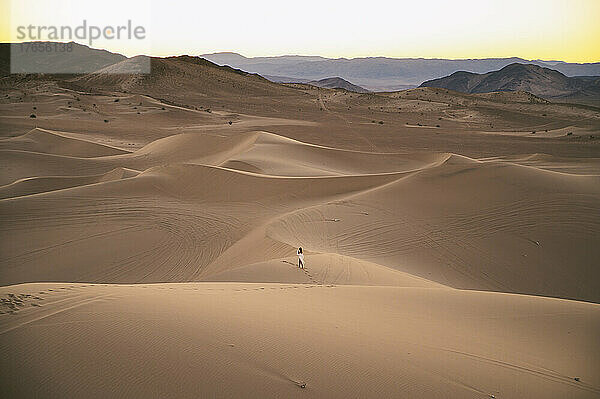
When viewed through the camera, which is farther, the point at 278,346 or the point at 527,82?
the point at 527,82

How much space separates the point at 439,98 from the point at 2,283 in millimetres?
46350

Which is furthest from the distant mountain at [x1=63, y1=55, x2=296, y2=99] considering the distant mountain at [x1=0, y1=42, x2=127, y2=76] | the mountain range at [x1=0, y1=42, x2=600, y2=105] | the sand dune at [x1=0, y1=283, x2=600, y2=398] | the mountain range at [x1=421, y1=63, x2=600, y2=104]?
the mountain range at [x1=421, y1=63, x2=600, y2=104]

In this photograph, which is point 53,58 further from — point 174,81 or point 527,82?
point 527,82

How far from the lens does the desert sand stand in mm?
3465

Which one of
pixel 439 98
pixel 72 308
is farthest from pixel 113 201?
pixel 439 98

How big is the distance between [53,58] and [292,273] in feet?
261

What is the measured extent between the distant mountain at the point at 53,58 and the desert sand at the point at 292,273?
158 feet

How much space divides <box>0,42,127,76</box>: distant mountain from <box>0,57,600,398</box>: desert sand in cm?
4815

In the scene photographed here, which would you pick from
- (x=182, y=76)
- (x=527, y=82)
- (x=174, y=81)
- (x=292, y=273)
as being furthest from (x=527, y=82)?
(x=292, y=273)

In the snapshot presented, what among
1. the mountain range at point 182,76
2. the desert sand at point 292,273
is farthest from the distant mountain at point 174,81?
the desert sand at point 292,273

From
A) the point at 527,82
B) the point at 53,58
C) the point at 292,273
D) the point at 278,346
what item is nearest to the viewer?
the point at 278,346

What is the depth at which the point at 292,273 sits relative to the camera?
7023 mm

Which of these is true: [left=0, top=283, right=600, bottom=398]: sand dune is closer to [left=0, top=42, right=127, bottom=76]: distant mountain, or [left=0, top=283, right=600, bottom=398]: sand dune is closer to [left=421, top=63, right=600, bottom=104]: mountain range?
[left=0, top=42, right=127, bottom=76]: distant mountain

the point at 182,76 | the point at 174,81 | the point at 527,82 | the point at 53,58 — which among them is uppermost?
the point at 527,82
